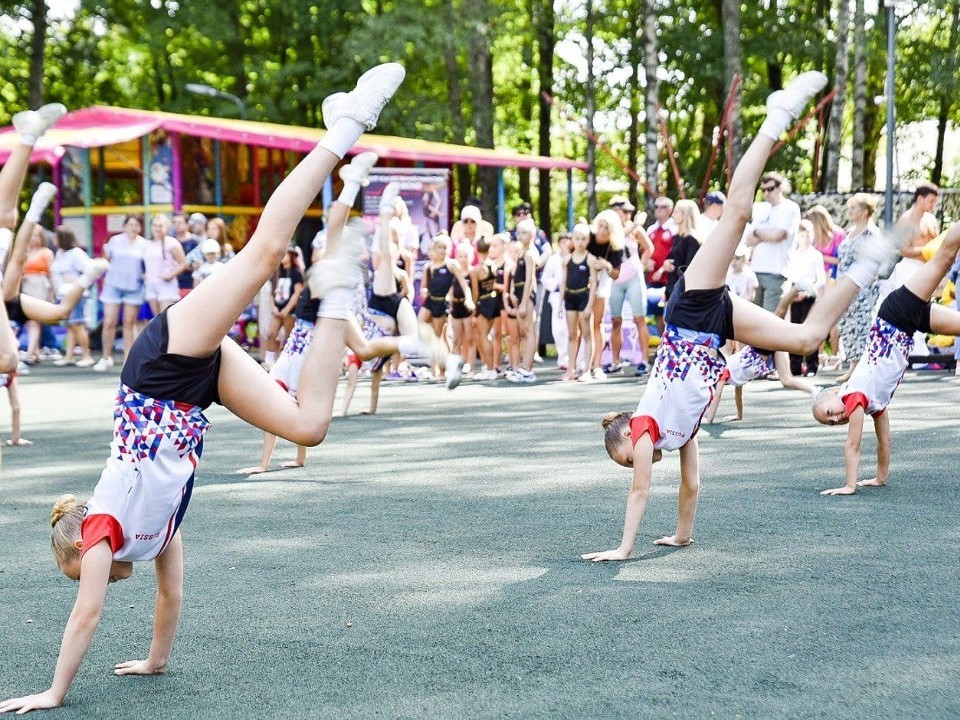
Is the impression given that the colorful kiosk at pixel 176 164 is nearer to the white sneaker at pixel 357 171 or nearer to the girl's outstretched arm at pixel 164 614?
the white sneaker at pixel 357 171

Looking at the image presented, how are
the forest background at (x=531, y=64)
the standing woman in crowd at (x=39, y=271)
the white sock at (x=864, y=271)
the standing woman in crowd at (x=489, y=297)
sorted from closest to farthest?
the white sock at (x=864, y=271)
the standing woman in crowd at (x=489, y=297)
the standing woman in crowd at (x=39, y=271)
the forest background at (x=531, y=64)

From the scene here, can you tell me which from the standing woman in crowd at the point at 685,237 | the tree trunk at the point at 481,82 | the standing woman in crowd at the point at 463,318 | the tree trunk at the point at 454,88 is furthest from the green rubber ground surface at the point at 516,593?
the tree trunk at the point at 454,88

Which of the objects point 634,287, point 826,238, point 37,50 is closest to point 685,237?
point 634,287

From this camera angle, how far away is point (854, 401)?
8375mm

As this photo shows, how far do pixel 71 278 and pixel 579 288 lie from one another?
791 centimetres

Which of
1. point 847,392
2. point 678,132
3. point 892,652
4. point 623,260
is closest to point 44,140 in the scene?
point 623,260

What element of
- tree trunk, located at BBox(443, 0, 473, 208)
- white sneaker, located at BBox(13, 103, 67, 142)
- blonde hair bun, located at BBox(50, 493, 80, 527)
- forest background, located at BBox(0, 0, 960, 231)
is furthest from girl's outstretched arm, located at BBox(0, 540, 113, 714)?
tree trunk, located at BBox(443, 0, 473, 208)

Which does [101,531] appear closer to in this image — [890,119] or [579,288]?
[579,288]

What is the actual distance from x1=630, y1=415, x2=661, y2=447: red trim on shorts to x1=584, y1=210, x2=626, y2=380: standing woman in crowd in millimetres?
9021

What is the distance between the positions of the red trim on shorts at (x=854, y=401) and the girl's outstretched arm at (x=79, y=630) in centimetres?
542

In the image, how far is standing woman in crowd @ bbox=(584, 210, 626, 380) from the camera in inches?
623

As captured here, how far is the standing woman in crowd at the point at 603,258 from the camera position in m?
15.8

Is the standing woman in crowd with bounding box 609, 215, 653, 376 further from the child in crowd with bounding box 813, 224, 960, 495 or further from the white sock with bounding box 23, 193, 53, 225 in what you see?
the white sock with bounding box 23, 193, 53, 225

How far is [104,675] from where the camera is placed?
15.7 ft
